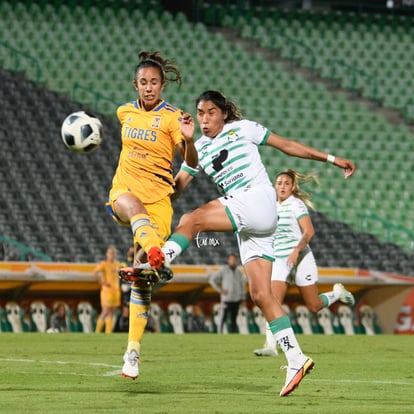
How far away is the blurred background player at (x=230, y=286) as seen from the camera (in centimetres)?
2164

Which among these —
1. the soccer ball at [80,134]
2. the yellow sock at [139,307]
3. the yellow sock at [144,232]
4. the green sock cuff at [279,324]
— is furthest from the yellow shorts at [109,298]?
the green sock cuff at [279,324]

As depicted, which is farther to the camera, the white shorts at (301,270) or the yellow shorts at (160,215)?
the white shorts at (301,270)

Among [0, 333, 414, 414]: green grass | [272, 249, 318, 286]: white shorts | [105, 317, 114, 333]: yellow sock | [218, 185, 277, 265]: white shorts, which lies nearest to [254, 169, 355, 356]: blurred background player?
[272, 249, 318, 286]: white shorts

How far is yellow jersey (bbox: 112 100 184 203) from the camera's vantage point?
31.4 feet

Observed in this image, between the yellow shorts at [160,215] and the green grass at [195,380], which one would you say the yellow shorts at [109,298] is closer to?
the green grass at [195,380]

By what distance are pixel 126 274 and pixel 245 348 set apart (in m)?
6.95

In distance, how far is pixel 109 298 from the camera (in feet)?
69.8

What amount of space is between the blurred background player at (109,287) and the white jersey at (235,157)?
12536 mm

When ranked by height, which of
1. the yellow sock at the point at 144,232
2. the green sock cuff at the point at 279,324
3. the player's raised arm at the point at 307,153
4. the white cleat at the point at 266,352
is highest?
the player's raised arm at the point at 307,153

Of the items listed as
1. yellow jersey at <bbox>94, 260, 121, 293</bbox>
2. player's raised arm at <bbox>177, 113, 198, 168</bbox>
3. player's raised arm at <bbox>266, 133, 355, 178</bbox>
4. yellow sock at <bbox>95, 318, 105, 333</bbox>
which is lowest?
player's raised arm at <bbox>266, 133, 355, 178</bbox>

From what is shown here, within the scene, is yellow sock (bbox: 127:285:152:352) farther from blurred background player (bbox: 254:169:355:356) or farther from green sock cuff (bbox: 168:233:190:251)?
blurred background player (bbox: 254:169:355:356)

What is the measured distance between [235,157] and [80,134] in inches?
80.1

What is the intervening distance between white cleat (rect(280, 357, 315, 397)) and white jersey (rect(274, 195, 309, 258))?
5928 millimetres

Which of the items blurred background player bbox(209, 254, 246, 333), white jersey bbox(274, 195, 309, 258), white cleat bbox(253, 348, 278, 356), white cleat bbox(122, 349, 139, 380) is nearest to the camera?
white cleat bbox(122, 349, 139, 380)
